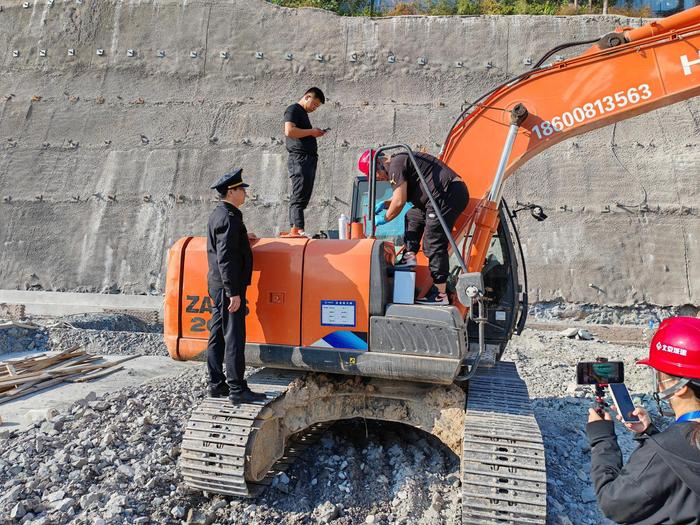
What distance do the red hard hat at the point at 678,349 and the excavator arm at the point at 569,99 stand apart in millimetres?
2091

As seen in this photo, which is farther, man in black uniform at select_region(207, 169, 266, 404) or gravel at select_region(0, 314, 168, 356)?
gravel at select_region(0, 314, 168, 356)

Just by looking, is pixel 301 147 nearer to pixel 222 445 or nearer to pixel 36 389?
pixel 222 445

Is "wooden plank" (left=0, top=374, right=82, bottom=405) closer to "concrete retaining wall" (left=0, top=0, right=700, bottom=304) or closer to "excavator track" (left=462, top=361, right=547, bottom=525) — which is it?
"excavator track" (left=462, top=361, right=547, bottom=525)

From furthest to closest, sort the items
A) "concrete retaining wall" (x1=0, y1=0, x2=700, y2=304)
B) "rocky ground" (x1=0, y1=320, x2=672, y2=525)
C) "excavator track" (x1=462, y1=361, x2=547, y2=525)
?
"concrete retaining wall" (x1=0, y1=0, x2=700, y2=304), "rocky ground" (x1=0, y1=320, x2=672, y2=525), "excavator track" (x1=462, y1=361, x2=547, y2=525)

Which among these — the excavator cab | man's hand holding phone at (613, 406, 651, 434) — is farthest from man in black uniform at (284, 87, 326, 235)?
man's hand holding phone at (613, 406, 651, 434)

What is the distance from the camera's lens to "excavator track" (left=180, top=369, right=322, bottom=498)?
126 inches

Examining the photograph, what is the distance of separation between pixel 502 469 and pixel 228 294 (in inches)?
76.9

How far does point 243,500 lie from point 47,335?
7.31 meters

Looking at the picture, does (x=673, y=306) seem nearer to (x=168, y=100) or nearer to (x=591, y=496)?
(x=591, y=496)

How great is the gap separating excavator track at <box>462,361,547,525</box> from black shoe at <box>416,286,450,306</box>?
2.38 feet

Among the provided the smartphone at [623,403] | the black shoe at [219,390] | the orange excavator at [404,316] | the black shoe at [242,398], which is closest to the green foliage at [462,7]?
the orange excavator at [404,316]

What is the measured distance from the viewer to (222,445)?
3256 millimetres

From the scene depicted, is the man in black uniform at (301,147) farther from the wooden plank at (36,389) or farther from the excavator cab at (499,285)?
the wooden plank at (36,389)

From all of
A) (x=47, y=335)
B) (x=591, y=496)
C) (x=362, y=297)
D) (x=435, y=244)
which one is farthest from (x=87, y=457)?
(x=47, y=335)
